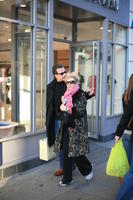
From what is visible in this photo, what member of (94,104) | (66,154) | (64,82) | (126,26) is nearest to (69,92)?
(64,82)


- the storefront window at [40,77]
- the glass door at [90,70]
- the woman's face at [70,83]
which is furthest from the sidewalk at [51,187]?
the glass door at [90,70]

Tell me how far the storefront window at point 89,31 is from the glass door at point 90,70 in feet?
1.20

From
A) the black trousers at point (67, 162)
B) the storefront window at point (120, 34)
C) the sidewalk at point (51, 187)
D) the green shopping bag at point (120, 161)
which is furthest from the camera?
the storefront window at point (120, 34)

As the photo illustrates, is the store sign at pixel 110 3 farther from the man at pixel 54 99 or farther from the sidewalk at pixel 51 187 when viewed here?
the sidewalk at pixel 51 187

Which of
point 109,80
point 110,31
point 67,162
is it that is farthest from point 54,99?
point 110,31

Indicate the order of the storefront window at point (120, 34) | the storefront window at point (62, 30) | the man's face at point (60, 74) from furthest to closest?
the storefront window at point (120, 34) → the storefront window at point (62, 30) → the man's face at point (60, 74)

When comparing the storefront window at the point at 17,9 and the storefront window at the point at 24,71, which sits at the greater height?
the storefront window at the point at 17,9

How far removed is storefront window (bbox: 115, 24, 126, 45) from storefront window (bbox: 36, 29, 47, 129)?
129 inches

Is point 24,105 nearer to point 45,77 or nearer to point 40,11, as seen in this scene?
point 45,77

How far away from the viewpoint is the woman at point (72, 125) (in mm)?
4758

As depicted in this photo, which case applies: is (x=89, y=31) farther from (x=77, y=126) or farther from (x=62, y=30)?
(x=77, y=126)

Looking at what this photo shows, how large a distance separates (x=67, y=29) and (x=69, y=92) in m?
4.05

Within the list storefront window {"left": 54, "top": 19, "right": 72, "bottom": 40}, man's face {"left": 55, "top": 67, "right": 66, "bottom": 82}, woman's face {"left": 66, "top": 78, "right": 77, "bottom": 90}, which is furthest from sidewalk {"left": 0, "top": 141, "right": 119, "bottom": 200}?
storefront window {"left": 54, "top": 19, "right": 72, "bottom": 40}

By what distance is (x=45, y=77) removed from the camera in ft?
20.9
